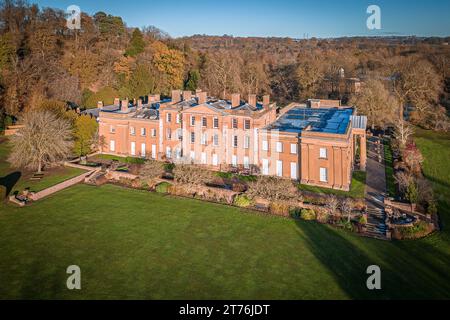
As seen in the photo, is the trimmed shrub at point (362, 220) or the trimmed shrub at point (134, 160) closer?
the trimmed shrub at point (362, 220)

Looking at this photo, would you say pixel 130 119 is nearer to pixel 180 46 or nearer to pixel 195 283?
pixel 195 283

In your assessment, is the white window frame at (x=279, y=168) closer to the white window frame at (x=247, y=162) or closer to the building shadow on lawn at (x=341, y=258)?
the white window frame at (x=247, y=162)

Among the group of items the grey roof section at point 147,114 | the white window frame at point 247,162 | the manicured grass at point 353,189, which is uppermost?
the grey roof section at point 147,114

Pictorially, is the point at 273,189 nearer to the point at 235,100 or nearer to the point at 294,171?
the point at 294,171

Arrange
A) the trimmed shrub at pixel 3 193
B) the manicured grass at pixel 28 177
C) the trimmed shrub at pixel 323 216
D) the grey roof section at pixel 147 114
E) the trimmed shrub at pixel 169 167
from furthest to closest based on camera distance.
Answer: the grey roof section at pixel 147 114 → the trimmed shrub at pixel 169 167 → the manicured grass at pixel 28 177 → the trimmed shrub at pixel 3 193 → the trimmed shrub at pixel 323 216

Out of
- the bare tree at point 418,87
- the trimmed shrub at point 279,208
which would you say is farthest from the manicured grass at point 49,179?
the bare tree at point 418,87

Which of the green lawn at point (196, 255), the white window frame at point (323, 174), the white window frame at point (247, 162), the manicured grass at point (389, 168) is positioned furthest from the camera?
the white window frame at point (247, 162)
